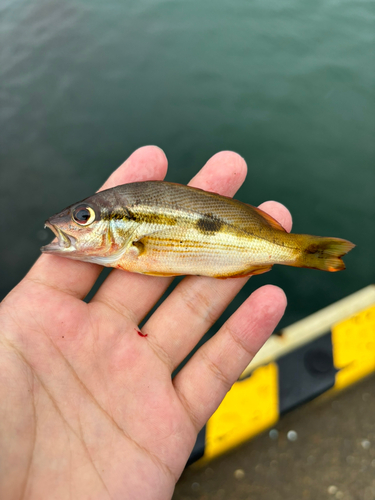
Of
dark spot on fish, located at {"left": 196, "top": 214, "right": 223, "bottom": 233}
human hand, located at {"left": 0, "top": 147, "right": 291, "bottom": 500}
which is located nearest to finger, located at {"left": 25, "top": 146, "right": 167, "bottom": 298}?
human hand, located at {"left": 0, "top": 147, "right": 291, "bottom": 500}

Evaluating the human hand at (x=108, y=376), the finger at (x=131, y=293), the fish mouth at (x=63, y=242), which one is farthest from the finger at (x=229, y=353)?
the fish mouth at (x=63, y=242)

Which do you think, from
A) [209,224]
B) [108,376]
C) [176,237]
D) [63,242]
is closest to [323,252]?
[209,224]

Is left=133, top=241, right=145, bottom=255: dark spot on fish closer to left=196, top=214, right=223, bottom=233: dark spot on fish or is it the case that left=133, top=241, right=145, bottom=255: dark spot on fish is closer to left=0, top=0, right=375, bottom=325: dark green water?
left=196, top=214, right=223, bottom=233: dark spot on fish

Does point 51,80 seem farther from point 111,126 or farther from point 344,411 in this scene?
point 344,411

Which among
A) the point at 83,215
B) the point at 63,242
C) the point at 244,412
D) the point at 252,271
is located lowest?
the point at 244,412

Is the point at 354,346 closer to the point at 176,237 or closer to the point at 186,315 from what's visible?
the point at 186,315

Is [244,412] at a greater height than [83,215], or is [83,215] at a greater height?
[83,215]
